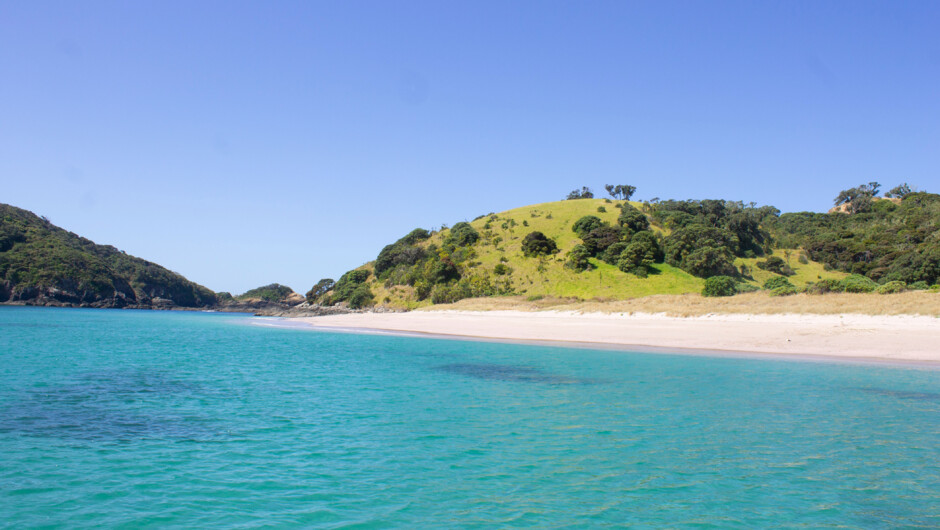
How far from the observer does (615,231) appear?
82062mm

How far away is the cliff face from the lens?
371ft

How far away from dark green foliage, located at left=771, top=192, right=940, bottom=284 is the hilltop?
0.63 ft

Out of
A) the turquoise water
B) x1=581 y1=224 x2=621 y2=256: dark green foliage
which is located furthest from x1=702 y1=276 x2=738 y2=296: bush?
the turquoise water

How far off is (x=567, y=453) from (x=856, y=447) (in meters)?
6.10

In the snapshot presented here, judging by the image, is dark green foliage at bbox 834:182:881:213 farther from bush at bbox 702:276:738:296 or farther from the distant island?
bush at bbox 702:276:738:296

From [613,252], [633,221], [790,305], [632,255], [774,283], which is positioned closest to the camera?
[790,305]

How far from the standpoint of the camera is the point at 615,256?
77.3 metres

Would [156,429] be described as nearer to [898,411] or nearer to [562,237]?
[898,411]

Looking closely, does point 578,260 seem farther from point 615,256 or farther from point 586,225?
point 586,225

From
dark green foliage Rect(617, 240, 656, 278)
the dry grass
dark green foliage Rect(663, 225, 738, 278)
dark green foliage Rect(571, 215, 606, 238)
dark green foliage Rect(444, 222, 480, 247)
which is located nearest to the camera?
the dry grass

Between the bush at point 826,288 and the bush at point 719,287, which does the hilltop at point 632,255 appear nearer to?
the bush at point 719,287

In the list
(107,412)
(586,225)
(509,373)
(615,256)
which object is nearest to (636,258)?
(615,256)

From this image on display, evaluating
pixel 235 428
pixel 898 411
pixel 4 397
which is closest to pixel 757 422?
pixel 898 411

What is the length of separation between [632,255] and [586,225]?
14587mm
